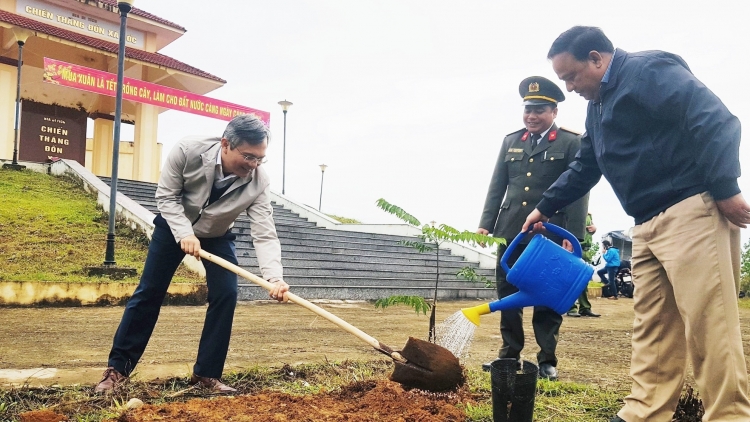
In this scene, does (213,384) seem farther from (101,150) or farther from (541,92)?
(101,150)

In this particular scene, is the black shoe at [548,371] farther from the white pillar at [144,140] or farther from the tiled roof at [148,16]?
the tiled roof at [148,16]

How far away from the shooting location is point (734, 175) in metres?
2.18

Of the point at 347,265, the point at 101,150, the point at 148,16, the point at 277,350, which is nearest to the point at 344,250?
the point at 347,265

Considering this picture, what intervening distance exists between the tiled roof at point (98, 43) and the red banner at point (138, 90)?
3.11 ft

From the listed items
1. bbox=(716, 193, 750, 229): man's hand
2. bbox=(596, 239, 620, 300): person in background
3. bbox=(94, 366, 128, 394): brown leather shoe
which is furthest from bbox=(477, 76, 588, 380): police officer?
bbox=(596, 239, 620, 300): person in background

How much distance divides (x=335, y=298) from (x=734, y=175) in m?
7.64

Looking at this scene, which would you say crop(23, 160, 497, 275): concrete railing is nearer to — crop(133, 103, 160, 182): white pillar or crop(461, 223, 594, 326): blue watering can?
crop(133, 103, 160, 182): white pillar

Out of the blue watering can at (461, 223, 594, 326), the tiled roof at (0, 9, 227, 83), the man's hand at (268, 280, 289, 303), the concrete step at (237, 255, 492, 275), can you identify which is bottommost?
the concrete step at (237, 255, 492, 275)

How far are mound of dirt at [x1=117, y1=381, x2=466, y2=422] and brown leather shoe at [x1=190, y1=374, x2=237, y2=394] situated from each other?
8.6 inches

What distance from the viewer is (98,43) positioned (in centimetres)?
1798

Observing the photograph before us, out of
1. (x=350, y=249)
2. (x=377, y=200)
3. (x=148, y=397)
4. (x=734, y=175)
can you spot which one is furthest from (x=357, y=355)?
(x=350, y=249)

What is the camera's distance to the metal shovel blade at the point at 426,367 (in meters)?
2.98

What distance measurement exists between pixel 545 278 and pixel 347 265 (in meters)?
8.76

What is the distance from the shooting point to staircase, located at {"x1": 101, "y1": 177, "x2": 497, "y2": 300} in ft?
31.4
